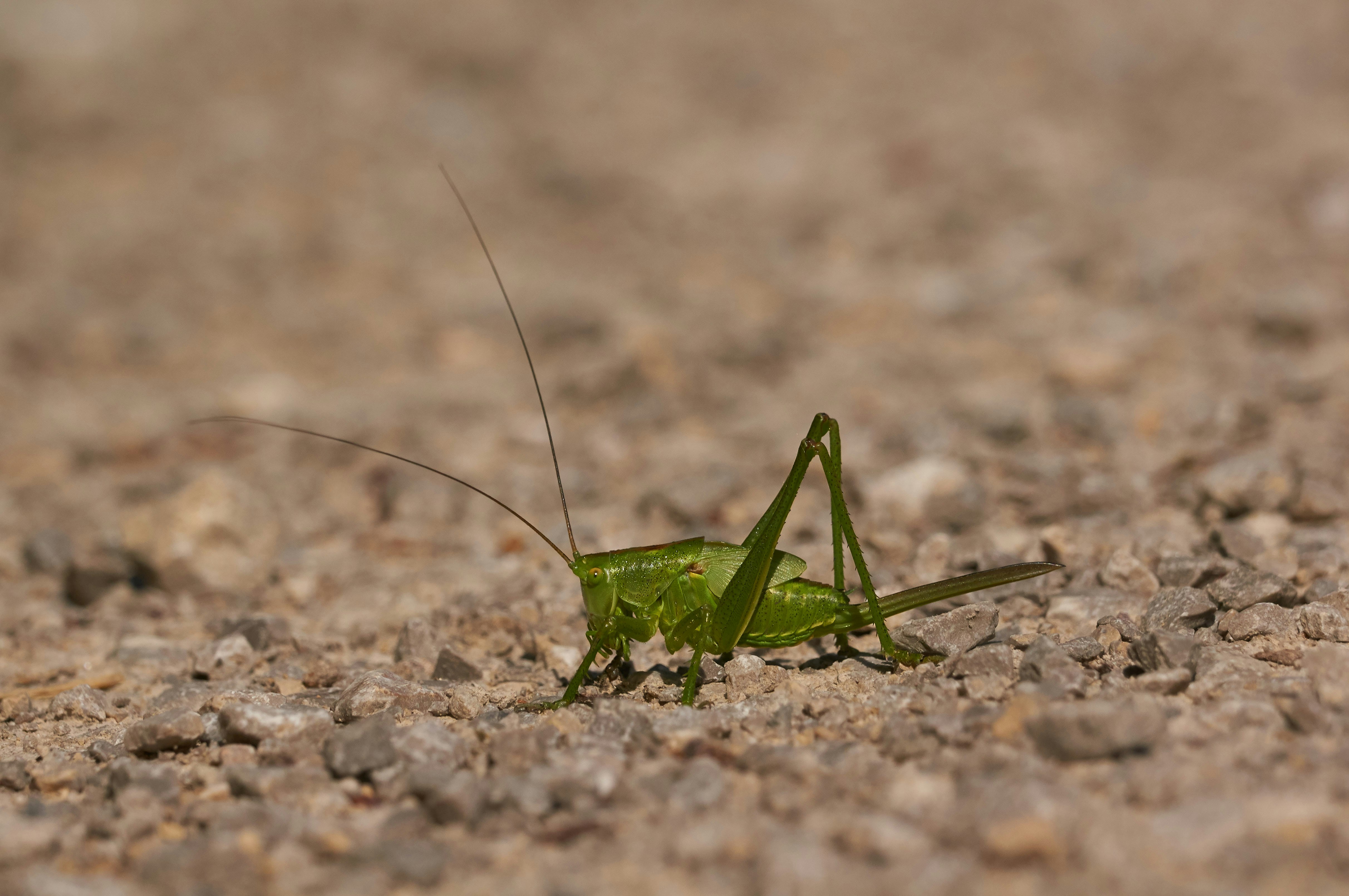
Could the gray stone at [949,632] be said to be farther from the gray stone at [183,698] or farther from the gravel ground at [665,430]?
the gray stone at [183,698]

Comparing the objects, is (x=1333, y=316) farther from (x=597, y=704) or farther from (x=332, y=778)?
(x=332, y=778)

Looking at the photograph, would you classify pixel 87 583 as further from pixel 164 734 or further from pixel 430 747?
pixel 430 747

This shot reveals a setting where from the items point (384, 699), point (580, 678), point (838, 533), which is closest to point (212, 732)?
point (384, 699)

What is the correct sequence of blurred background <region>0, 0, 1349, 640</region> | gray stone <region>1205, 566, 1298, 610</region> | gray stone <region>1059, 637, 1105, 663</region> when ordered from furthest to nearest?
blurred background <region>0, 0, 1349, 640</region> → gray stone <region>1205, 566, 1298, 610</region> → gray stone <region>1059, 637, 1105, 663</region>

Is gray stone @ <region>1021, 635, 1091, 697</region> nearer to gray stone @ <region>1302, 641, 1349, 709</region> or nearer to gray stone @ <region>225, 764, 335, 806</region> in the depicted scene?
gray stone @ <region>1302, 641, 1349, 709</region>

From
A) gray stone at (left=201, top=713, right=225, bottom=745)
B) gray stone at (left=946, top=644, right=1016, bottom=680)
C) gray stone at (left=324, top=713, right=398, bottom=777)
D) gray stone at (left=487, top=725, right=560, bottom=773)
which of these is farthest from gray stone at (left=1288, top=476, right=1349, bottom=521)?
gray stone at (left=201, top=713, right=225, bottom=745)

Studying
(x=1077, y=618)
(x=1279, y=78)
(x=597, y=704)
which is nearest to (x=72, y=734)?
(x=597, y=704)
